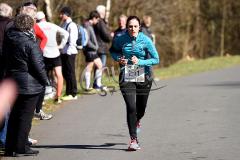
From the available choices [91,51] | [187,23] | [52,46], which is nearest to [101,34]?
[91,51]

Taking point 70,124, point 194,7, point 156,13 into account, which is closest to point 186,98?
point 70,124

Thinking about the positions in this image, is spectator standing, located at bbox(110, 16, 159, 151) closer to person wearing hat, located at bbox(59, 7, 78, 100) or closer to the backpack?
person wearing hat, located at bbox(59, 7, 78, 100)

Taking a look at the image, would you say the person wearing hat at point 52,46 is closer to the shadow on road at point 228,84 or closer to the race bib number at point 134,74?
the race bib number at point 134,74

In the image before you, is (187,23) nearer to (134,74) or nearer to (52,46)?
(52,46)

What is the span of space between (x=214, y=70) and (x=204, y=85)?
576cm

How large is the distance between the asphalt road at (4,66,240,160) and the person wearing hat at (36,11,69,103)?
2.31ft

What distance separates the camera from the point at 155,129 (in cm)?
1205

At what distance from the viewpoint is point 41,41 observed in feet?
42.2

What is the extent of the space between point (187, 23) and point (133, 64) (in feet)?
92.2

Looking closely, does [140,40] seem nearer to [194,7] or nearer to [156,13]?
[156,13]

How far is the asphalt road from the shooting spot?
9.94 metres

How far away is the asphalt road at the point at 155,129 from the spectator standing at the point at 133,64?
1.49 ft

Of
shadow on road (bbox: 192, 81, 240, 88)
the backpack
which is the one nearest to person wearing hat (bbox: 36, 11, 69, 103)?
the backpack

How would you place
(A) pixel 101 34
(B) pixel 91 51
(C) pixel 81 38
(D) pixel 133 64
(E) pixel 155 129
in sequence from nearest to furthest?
(D) pixel 133 64
(E) pixel 155 129
(C) pixel 81 38
(B) pixel 91 51
(A) pixel 101 34
